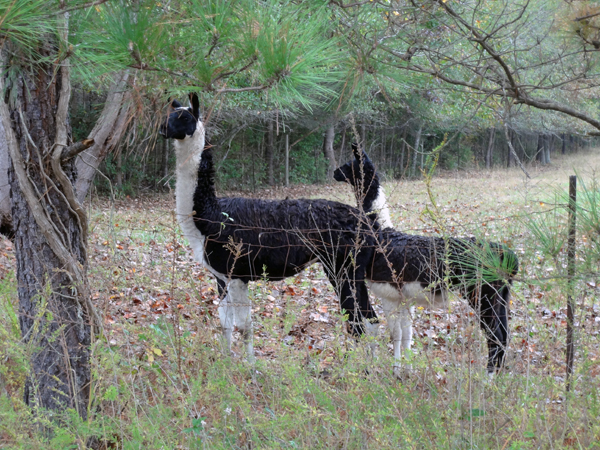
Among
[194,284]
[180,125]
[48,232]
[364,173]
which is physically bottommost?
[194,284]

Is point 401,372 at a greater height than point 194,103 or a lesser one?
lesser

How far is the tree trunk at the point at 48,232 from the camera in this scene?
2926mm

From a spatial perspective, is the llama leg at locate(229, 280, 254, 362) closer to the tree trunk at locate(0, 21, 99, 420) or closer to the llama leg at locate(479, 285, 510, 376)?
the tree trunk at locate(0, 21, 99, 420)

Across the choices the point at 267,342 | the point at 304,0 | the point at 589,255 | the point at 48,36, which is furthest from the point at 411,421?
the point at 267,342

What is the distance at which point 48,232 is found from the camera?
301cm

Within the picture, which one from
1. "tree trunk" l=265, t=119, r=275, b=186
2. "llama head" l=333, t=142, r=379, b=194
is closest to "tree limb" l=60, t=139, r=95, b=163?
"llama head" l=333, t=142, r=379, b=194

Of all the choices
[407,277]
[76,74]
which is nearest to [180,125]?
[76,74]

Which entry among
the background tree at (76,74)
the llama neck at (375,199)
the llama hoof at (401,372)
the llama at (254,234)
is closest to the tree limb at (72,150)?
the background tree at (76,74)

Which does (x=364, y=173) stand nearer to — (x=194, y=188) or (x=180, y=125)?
(x=194, y=188)

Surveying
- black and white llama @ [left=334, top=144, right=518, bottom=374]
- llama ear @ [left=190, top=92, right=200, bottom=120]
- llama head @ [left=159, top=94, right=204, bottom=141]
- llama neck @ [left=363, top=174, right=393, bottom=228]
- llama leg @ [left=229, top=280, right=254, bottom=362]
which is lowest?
llama leg @ [left=229, top=280, right=254, bottom=362]

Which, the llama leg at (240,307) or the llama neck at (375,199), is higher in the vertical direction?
the llama neck at (375,199)

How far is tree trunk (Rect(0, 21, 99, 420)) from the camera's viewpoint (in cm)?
293

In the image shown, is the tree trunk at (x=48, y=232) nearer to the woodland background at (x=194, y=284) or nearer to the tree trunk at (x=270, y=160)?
the woodland background at (x=194, y=284)

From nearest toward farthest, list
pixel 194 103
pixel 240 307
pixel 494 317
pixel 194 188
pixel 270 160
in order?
pixel 194 103 → pixel 494 317 → pixel 240 307 → pixel 194 188 → pixel 270 160
